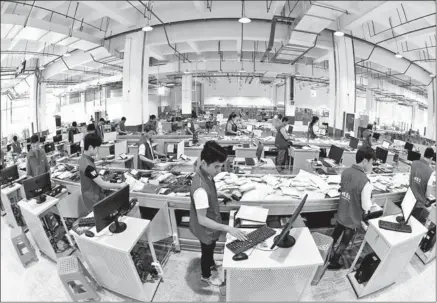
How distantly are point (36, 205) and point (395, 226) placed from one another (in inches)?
137

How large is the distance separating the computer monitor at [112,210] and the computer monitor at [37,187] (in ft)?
3.40

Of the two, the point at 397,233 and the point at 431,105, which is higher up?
the point at 431,105

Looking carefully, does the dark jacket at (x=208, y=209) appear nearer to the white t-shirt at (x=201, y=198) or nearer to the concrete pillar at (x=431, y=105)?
the white t-shirt at (x=201, y=198)

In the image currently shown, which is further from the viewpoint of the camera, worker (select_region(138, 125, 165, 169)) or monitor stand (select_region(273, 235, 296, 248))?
worker (select_region(138, 125, 165, 169))

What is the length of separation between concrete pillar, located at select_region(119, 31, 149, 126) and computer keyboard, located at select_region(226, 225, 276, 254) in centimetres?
641

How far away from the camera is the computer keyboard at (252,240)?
1800mm

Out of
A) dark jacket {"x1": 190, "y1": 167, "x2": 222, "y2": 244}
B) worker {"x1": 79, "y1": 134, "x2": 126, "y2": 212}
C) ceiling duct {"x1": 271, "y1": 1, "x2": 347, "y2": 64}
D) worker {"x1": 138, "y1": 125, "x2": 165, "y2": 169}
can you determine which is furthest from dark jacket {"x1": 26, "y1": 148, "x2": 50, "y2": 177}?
ceiling duct {"x1": 271, "y1": 1, "x2": 347, "y2": 64}

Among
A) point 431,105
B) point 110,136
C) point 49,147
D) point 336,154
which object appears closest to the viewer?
point 336,154

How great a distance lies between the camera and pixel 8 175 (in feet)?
6.46

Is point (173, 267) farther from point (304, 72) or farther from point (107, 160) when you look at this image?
point (304, 72)

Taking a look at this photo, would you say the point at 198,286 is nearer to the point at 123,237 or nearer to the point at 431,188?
the point at 123,237

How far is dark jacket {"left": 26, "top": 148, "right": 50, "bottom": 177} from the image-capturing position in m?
3.18

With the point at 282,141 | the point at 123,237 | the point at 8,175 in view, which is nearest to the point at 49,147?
the point at 8,175

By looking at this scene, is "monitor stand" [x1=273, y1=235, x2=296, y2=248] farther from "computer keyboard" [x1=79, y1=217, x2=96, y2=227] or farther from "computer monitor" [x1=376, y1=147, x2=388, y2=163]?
"computer monitor" [x1=376, y1=147, x2=388, y2=163]
